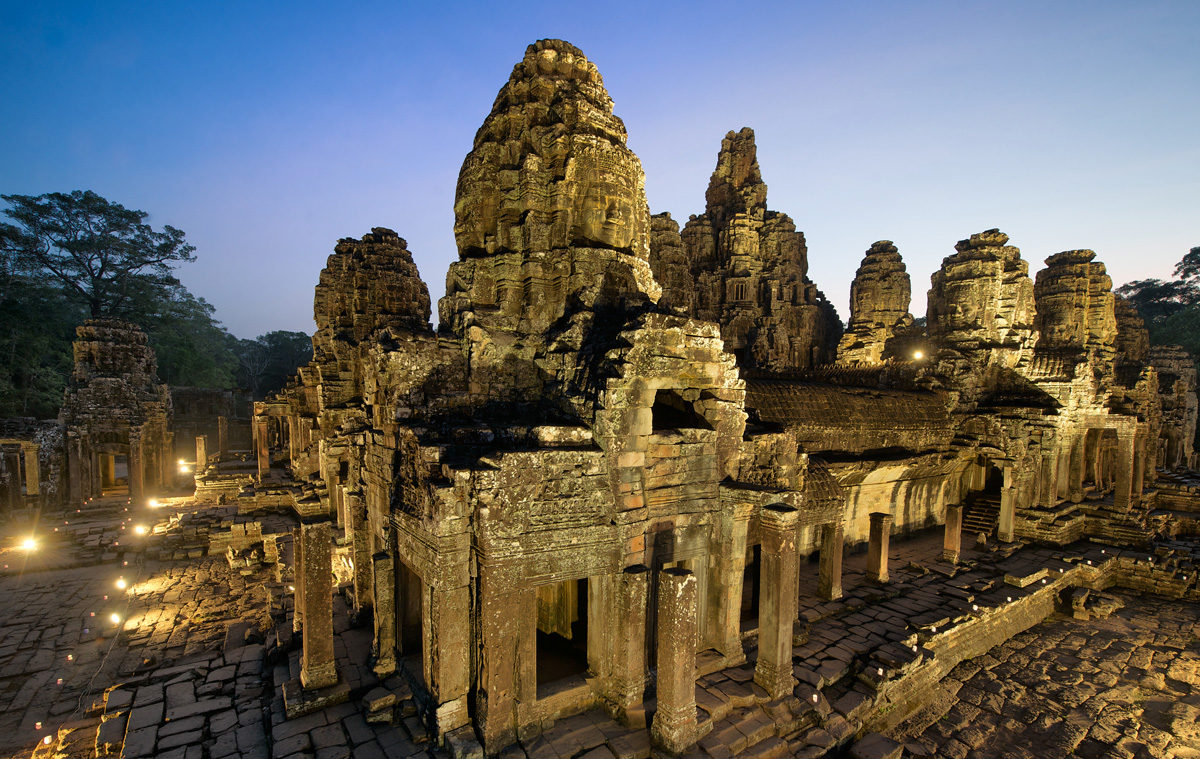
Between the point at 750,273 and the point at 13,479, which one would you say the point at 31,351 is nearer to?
the point at 13,479

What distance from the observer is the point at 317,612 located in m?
6.77

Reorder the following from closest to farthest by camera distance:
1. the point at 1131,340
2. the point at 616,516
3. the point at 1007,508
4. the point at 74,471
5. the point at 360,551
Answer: the point at 616,516 < the point at 360,551 < the point at 1007,508 < the point at 74,471 < the point at 1131,340

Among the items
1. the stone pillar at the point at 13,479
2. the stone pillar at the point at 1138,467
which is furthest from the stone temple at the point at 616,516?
the stone pillar at the point at 13,479

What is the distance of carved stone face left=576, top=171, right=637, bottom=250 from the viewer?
343 inches

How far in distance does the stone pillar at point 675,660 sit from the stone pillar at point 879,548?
7.12 meters

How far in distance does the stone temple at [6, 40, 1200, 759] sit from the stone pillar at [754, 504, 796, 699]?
0.03m

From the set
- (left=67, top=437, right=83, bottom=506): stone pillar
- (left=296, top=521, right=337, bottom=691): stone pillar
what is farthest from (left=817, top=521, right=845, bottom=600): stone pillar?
(left=67, top=437, right=83, bottom=506): stone pillar

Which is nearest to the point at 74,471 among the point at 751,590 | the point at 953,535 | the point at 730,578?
the point at 751,590

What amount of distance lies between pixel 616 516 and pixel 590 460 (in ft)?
2.65

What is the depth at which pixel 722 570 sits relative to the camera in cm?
768

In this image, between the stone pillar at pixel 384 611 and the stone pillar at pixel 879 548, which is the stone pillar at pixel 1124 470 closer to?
the stone pillar at pixel 879 548

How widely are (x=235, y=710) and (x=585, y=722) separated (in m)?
4.72

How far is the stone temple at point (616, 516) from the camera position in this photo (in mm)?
6059

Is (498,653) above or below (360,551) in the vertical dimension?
below
